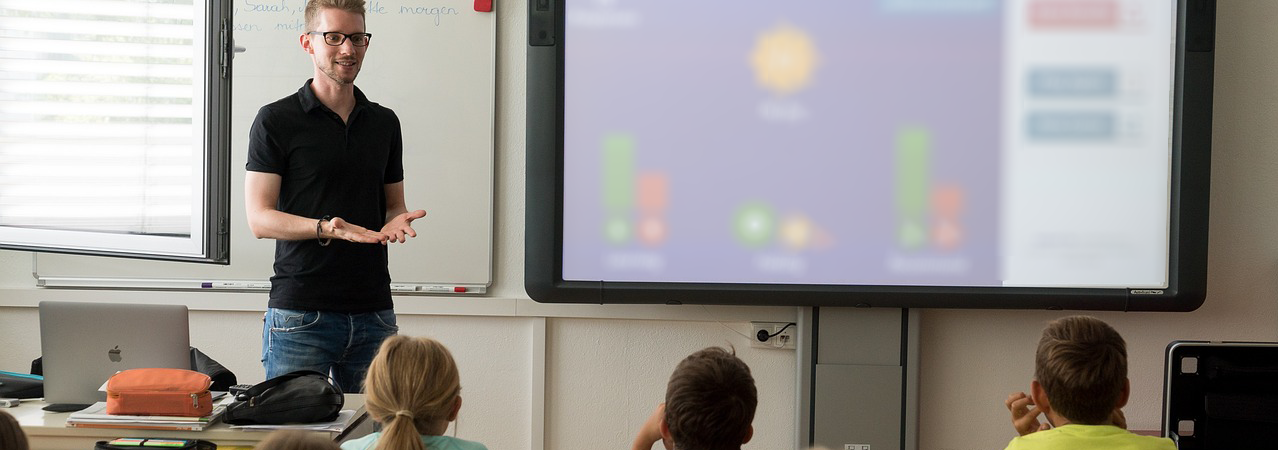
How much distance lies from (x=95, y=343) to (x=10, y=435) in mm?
837

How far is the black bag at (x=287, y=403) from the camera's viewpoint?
2.03 metres

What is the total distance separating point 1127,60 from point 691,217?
1.46 metres

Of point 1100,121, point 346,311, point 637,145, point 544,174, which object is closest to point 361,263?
point 346,311

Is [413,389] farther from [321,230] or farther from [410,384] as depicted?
[321,230]

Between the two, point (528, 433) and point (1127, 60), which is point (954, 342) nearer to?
point (1127, 60)

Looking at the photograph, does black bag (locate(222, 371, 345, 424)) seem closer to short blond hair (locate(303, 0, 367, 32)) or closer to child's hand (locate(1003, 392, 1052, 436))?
short blond hair (locate(303, 0, 367, 32))

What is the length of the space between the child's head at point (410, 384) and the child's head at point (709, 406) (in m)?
0.39

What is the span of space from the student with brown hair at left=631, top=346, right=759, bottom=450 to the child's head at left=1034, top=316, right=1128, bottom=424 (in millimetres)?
603

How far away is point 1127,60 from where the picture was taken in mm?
3348

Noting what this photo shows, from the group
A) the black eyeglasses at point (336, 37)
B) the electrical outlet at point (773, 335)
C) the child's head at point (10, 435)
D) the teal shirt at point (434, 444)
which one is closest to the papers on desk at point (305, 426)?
the teal shirt at point (434, 444)

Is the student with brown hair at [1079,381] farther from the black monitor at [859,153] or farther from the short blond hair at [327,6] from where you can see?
the short blond hair at [327,6]

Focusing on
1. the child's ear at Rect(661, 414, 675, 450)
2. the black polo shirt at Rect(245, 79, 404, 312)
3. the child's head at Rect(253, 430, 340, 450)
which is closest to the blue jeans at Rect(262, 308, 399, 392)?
the black polo shirt at Rect(245, 79, 404, 312)

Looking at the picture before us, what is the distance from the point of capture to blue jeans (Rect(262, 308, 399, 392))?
8.21 feet

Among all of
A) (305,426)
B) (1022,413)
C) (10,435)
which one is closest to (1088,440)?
(1022,413)
